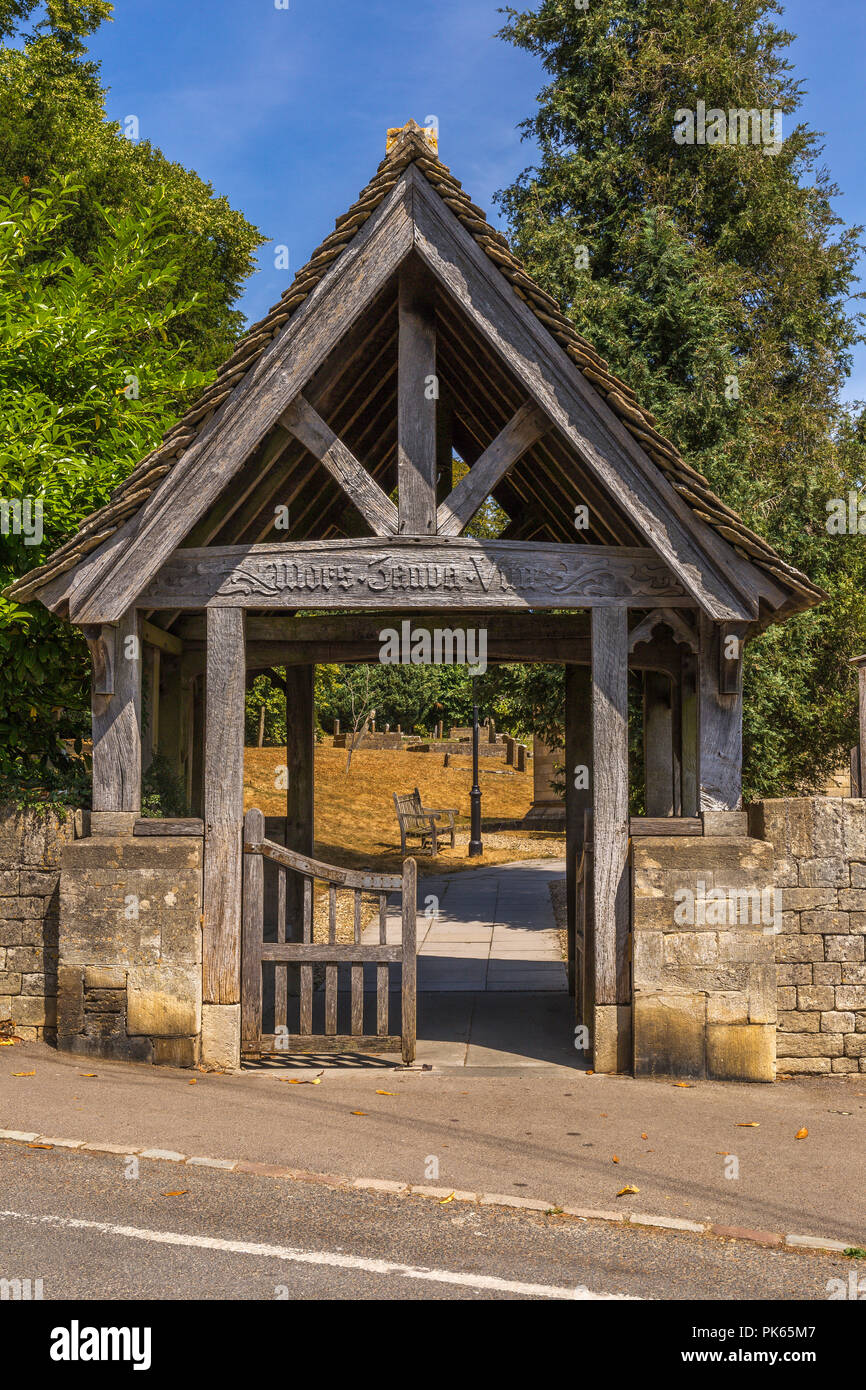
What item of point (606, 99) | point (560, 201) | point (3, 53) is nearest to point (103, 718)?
point (560, 201)

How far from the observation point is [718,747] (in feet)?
24.6

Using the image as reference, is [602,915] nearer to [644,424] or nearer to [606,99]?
[644,424]

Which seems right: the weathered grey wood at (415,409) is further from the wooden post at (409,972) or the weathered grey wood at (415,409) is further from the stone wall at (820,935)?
the stone wall at (820,935)

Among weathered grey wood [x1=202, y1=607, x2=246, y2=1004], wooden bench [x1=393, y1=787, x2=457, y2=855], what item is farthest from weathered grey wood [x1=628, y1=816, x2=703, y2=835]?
wooden bench [x1=393, y1=787, x2=457, y2=855]

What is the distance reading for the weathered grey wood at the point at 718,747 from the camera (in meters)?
7.47

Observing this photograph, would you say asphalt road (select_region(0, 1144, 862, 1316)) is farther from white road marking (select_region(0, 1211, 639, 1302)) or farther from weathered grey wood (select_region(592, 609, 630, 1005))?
weathered grey wood (select_region(592, 609, 630, 1005))

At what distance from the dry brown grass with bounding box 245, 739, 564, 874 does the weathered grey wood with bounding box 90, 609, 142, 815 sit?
14235mm

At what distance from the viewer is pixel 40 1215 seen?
16.2 feet

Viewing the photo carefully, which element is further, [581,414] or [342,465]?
[342,465]

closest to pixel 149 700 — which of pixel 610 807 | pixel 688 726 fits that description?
pixel 610 807

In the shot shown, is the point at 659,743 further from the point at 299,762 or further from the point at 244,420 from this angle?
the point at 244,420

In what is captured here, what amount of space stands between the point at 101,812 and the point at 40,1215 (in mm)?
3159

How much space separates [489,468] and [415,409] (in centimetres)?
61
